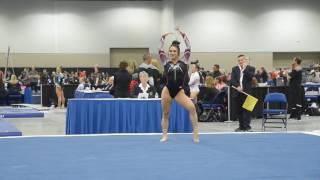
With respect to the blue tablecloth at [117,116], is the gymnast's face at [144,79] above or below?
above

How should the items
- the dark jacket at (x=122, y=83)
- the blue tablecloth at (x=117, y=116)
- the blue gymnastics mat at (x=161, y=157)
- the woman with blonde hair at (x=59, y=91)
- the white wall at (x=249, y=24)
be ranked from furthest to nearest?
the white wall at (x=249, y=24)
the woman with blonde hair at (x=59, y=91)
the dark jacket at (x=122, y=83)
the blue tablecloth at (x=117, y=116)
the blue gymnastics mat at (x=161, y=157)

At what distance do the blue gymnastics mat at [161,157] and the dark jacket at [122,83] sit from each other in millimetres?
2526

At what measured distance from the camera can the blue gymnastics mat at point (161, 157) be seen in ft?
15.6

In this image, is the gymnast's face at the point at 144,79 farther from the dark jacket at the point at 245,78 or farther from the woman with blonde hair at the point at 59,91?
the woman with blonde hair at the point at 59,91

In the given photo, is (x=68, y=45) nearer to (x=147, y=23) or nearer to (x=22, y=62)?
(x=22, y=62)

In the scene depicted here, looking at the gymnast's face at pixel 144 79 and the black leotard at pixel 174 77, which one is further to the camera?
the gymnast's face at pixel 144 79

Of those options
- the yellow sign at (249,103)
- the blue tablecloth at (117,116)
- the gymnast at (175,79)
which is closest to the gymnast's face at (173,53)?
the gymnast at (175,79)

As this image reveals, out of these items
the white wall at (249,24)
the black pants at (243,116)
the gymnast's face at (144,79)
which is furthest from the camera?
the white wall at (249,24)

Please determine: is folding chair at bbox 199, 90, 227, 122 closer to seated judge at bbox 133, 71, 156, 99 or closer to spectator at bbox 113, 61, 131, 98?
spectator at bbox 113, 61, 131, 98

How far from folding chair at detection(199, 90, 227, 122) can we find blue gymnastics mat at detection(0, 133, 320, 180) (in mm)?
Result: 5013

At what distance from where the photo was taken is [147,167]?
16.8 ft

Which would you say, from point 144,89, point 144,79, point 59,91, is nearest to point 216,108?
point 144,89

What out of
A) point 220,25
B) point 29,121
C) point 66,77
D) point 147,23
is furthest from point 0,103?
point 220,25

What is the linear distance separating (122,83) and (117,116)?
4.99 feet
